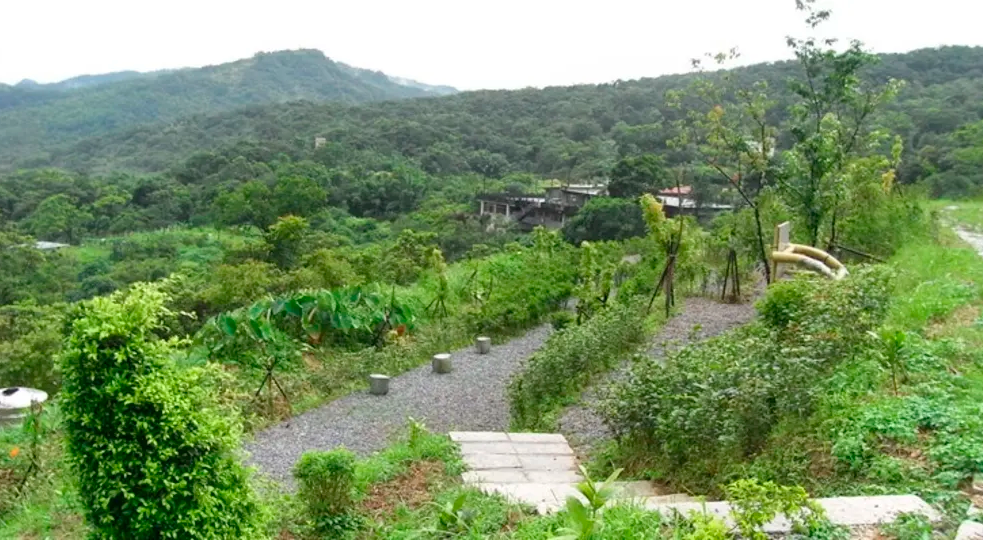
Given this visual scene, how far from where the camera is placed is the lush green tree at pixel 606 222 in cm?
2136

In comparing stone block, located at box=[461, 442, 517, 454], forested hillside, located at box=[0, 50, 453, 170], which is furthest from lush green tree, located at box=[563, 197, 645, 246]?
forested hillside, located at box=[0, 50, 453, 170]

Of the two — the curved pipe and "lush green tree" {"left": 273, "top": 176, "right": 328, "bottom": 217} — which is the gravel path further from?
"lush green tree" {"left": 273, "top": 176, "right": 328, "bottom": 217}

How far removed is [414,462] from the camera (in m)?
4.58

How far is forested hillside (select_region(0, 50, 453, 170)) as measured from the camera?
8619cm

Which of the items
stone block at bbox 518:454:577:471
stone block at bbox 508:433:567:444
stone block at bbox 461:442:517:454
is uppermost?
stone block at bbox 461:442:517:454

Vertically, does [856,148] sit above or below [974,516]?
above

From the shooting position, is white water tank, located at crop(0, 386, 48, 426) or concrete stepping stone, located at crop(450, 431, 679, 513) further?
white water tank, located at crop(0, 386, 48, 426)

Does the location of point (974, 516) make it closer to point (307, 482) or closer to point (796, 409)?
point (796, 409)

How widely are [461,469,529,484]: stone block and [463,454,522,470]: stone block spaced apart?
2.6 inches

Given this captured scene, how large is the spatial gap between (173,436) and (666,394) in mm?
2961

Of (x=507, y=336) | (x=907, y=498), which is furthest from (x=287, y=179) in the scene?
(x=907, y=498)

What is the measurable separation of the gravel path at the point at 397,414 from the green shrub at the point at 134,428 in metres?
2.32

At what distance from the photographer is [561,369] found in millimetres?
6941

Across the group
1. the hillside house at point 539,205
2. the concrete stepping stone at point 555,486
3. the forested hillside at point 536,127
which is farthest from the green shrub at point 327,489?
the hillside house at point 539,205
